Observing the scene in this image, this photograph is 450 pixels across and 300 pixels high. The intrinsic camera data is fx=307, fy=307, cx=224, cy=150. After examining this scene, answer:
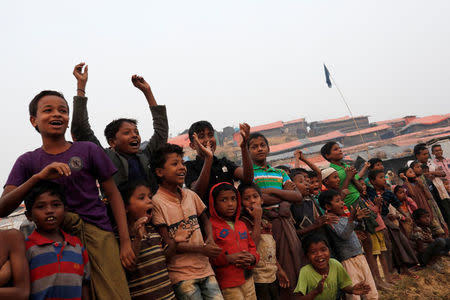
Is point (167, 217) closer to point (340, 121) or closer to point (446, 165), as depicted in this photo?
point (446, 165)

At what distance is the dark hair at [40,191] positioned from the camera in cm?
187

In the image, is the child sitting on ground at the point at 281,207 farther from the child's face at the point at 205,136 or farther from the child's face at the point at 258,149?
the child's face at the point at 205,136

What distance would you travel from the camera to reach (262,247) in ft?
9.78

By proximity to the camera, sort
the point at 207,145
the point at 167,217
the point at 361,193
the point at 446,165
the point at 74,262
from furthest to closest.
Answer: the point at 446,165 < the point at 361,193 < the point at 207,145 < the point at 167,217 < the point at 74,262

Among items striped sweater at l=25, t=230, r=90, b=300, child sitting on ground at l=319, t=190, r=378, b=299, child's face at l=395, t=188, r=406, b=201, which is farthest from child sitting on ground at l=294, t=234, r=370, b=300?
child's face at l=395, t=188, r=406, b=201

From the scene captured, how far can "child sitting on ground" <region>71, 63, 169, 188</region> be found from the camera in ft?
8.46

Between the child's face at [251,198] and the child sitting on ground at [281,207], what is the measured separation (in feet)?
0.87

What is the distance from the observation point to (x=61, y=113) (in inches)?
83.9

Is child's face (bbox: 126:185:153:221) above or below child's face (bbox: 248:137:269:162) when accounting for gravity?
below

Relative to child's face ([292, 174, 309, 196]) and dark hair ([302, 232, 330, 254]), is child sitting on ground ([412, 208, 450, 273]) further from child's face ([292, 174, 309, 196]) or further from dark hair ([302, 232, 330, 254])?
dark hair ([302, 232, 330, 254])

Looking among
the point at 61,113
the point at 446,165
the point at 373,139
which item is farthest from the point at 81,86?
the point at 373,139

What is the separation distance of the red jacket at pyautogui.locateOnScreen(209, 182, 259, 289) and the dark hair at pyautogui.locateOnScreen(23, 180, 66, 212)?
132cm

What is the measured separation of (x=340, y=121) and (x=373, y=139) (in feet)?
23.5

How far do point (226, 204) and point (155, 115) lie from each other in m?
1.12
